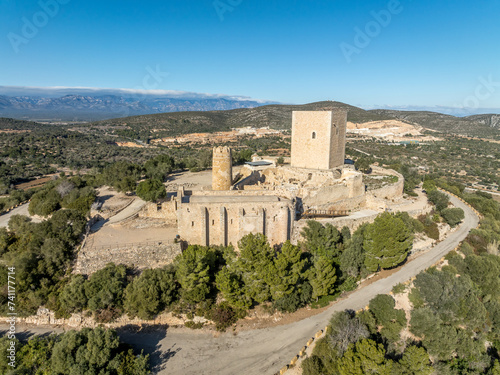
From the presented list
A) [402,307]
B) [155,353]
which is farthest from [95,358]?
[402,307]

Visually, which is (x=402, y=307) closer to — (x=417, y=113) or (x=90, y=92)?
(x=417, y=113)

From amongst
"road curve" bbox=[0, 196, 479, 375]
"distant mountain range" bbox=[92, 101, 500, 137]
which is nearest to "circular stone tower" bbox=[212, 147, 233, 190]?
"road curve" bbox=[0, 196, 479, 375]

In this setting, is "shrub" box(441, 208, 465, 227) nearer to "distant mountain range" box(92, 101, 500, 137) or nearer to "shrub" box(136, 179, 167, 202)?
"shrub" box(136, 179, 167, 202)

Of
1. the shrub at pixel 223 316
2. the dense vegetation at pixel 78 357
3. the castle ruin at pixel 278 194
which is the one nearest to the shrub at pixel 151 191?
the castle ruin at pixel 278 194

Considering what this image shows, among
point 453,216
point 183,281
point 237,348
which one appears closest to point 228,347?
point 237,348

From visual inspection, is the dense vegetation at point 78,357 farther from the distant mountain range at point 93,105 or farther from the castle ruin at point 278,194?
the distant mountain range at point 93,105

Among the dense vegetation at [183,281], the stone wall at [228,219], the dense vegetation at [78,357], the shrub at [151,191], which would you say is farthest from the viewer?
the shrub at [151,191]

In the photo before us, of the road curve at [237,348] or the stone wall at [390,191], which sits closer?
the road curve at [237,348]
